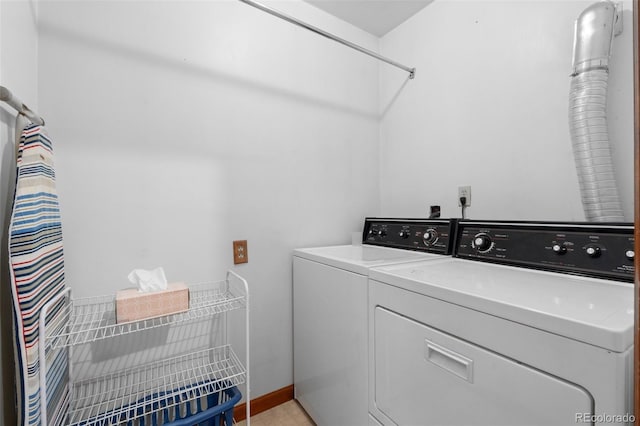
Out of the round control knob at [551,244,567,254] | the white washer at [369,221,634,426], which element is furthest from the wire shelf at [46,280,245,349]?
the round control knob at [551,244,567,254]

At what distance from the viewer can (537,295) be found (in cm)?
78

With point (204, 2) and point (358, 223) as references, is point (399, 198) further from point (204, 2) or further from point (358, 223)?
point (204, 2)

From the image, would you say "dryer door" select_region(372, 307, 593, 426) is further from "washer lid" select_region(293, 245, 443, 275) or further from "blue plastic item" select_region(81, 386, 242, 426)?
"blue plastic item" select_region(81, 386, 242, 426)

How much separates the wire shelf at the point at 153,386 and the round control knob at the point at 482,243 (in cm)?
120

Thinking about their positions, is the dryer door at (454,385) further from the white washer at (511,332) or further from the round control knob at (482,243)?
the round control knob at (482,243)

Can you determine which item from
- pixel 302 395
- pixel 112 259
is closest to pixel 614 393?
pixel 302 395

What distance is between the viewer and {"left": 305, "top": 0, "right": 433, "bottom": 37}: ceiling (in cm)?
192

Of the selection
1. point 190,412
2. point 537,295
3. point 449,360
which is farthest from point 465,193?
point 190,412

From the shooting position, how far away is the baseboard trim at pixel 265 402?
1.63 metres

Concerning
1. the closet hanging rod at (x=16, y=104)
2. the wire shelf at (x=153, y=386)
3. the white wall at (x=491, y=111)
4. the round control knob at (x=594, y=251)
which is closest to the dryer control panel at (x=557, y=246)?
the round control knob at (x=594, y=251)

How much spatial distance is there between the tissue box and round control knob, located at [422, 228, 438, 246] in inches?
46.6

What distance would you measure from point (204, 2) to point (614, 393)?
212 centimetres

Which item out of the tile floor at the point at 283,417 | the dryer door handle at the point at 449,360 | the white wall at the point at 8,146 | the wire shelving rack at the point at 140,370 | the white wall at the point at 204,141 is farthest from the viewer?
the tile floor at the point at 283,417

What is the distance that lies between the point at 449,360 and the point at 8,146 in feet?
5.20
